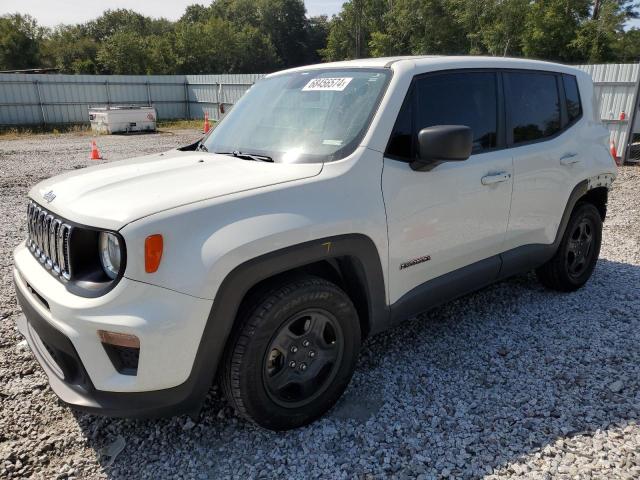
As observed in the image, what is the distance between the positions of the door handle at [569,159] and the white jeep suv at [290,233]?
0.24 ft

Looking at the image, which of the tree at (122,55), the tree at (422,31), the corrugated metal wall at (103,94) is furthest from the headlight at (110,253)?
the tree at (422,31)

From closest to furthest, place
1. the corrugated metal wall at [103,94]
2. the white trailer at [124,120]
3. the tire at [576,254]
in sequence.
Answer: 1. the tire at [576,254]
2. the white trailer at [124,120]
3. the corrugated metal wall at [103,94]

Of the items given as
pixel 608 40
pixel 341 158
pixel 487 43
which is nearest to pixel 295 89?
pixel 341 158

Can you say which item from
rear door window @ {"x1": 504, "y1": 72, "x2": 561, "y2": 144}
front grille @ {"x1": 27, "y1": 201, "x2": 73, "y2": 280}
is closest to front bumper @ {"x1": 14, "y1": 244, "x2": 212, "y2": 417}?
front grille @ {"x1": 27, "y1": 201, "x2": 73, "y2": 280}

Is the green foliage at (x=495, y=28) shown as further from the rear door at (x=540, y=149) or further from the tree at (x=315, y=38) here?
the rear door at (x=540, y=149)

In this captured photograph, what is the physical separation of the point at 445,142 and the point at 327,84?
3.08ft

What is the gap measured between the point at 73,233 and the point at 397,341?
2307 millimetres

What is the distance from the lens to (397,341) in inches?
143

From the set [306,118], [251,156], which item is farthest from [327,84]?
[251,156]

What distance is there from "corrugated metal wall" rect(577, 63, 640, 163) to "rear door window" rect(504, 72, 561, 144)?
8.52 metres

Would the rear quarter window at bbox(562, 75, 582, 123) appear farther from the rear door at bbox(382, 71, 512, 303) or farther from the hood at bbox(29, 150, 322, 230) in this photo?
the hood at bbox(29, 150, 322, 230)

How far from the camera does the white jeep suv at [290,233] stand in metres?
2.12

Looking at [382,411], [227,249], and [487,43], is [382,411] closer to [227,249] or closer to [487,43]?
[227,249]

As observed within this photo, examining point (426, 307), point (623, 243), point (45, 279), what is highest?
point (45, 279)
